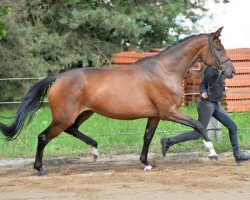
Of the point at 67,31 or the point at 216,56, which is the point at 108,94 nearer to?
the point at 216,56

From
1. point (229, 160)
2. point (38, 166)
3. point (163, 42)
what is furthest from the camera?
point (163, 42)

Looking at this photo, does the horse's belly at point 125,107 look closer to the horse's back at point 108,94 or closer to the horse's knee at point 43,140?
the horse's back at point 108,94

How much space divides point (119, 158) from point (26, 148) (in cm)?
191

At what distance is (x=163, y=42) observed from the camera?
22.8 metres

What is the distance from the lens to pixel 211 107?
27.7 ft

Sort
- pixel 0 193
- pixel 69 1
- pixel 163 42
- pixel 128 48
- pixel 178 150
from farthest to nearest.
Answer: pixel 163 42, pixel 128 48, pixel 69 1, pixel 178 150, pixel 0 193

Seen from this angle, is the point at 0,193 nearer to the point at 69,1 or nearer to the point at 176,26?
the point at 69,1

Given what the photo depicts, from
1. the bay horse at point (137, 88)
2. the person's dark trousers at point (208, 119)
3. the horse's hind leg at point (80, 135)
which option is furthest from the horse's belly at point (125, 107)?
the person's dark trousers at point (208, 119)

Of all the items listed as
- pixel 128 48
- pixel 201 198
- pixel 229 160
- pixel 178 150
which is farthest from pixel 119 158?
pixel 128 48

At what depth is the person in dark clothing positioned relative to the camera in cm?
843

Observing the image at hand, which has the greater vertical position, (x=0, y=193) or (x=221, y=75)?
(x=221, y=75)

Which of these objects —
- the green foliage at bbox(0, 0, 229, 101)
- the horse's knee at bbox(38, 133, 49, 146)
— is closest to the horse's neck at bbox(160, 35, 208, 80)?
the horse's knee at bbox(38, 133, 49, 146)

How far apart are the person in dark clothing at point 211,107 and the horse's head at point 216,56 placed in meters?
0.11

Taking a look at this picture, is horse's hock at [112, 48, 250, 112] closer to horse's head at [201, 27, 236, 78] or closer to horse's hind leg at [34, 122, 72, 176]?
horse's head at [201, 27, 236, 78]
